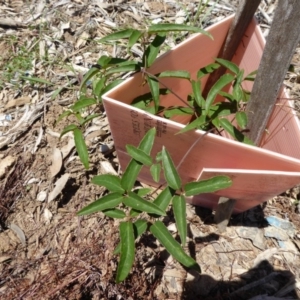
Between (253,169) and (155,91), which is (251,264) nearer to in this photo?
(253,169)

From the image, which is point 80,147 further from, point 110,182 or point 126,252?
point 126,252

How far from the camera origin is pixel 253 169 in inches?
46.1

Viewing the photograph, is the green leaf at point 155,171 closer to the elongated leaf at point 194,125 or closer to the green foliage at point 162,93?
the green foliage at point 162,93

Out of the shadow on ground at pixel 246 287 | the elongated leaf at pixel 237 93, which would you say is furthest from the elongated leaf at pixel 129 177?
the shadow on ground at pixel 246 287

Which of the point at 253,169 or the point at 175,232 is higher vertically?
the point at 253,169

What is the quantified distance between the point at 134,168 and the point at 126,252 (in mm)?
211

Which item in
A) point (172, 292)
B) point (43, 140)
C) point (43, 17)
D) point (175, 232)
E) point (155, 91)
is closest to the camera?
point (155, 91)

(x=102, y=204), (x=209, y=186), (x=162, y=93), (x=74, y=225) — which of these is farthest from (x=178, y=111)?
(x=74, y=225)

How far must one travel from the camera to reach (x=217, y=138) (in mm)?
1110

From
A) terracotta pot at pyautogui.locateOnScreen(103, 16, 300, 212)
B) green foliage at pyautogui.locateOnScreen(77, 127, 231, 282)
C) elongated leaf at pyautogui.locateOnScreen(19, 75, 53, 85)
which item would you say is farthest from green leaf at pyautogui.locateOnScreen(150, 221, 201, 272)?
elongated leaf at pyautogui.locateOnScreen(19, 75, 53, 85)

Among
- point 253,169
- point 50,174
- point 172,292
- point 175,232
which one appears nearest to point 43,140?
point 50,174

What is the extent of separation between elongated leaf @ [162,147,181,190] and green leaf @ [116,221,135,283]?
14 cm

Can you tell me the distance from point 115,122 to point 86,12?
1023 millimetres

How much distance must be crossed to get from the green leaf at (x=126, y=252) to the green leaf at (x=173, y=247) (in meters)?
0.07
